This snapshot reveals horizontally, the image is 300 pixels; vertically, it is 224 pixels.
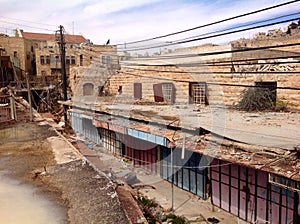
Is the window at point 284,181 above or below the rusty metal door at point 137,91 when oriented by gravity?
below

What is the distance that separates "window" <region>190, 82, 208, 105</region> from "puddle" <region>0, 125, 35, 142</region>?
9.25 metres

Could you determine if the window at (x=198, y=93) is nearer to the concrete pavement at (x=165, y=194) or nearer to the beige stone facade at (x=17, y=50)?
the concrete pavement at (x=165, y=194)

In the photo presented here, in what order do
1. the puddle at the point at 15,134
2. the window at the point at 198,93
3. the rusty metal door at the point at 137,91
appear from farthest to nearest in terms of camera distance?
the rusty metal door at the point at 137,91
the window at the point at 198,93
the puddle at the point at 15,134

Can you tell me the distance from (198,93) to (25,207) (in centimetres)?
1241

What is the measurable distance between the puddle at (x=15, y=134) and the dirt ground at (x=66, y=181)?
0.19 m

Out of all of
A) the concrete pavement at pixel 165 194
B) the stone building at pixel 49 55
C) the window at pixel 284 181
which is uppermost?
the stone building at pixel 49 55

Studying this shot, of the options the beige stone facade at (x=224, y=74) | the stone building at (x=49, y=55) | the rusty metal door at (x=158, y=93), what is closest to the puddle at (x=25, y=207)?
the beige stone facade at (x=224, y=74)

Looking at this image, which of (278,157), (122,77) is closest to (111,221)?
(278,157)

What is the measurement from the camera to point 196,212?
9.05 meters

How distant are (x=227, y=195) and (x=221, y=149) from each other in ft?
7.46

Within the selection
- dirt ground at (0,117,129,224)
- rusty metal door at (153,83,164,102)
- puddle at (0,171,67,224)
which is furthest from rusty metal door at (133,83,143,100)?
puddle at (0,171,67,224)

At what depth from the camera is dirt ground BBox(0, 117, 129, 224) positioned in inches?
131

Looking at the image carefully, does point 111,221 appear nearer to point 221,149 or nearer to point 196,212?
point 221,149

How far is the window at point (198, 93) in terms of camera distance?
14.6 meters
